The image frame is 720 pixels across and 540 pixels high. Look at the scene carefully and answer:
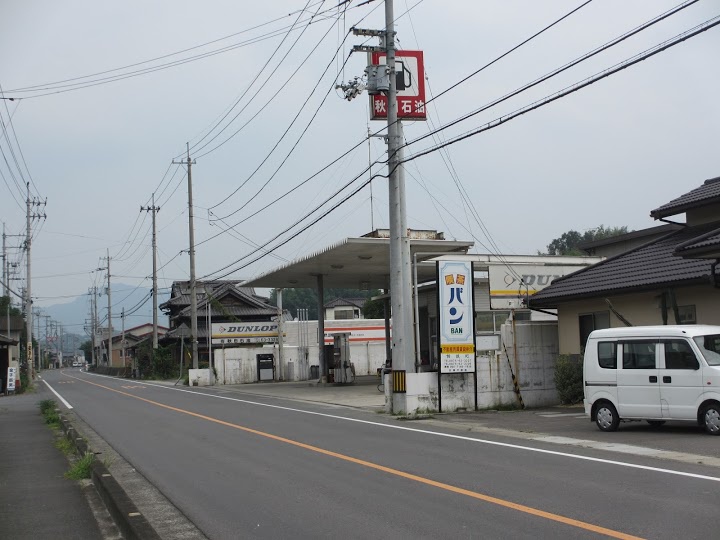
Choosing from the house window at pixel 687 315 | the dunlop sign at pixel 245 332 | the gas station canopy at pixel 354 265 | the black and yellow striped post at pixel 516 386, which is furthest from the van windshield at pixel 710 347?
the dunlop sign at pixel 245 332

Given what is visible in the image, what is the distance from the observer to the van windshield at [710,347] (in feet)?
46.1

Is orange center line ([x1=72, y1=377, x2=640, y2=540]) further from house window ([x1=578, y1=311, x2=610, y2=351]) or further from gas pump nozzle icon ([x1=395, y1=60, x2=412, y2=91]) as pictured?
gas pump nozzle icon ([x1=395, y1=60, x2=412, y2=91])

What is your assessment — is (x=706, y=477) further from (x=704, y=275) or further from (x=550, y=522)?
(x=704, y=275)

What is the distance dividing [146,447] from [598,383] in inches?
368

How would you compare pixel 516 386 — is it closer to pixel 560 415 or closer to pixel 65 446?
pixel 560 415

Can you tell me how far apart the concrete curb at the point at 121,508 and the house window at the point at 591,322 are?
607 inches

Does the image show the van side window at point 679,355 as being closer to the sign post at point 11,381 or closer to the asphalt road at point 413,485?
the asphalt road at point 413,485

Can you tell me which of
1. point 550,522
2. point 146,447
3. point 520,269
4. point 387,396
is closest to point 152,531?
point 550,522

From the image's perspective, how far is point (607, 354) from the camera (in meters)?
15.7

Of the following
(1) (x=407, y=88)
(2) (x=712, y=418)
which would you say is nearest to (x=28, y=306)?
(1) (x=407, y=88)

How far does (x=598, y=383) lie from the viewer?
51.6ft

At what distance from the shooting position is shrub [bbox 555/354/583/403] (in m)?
21.8

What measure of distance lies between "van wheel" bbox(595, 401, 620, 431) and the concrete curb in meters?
9.82

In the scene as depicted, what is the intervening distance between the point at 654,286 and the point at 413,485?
11944mm
